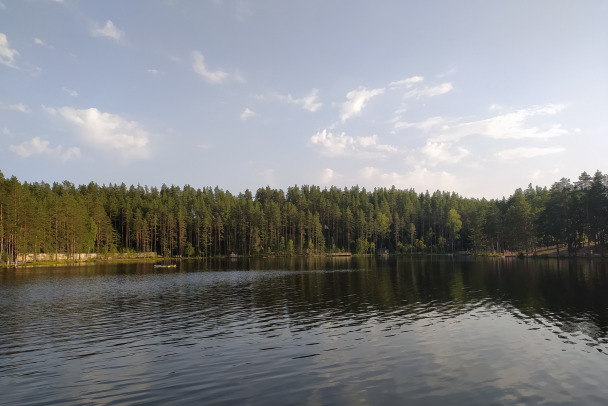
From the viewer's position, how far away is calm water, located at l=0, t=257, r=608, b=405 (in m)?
15.8

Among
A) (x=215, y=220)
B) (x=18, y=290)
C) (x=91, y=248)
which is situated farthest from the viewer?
(x=215, y=220)

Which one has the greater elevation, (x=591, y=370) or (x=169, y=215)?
(x=169, y=215)

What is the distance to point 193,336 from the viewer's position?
1023 inches

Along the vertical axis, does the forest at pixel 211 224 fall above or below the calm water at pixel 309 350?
above

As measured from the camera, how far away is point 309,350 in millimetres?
22109

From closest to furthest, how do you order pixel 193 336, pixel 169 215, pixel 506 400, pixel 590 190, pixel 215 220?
pixel 506 400 → pixel 193 336 → pixel 590 190 → pixel 169 215 → pixel 215 220

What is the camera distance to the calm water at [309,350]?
1577 centimetres

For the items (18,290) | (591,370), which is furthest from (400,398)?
(18,290)

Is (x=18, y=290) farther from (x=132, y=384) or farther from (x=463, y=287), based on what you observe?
(x=463, y=287)

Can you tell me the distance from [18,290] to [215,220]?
136447 millimetres

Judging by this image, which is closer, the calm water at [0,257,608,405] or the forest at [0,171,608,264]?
the calm water at [0,257,608,405]

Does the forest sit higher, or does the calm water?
the forest

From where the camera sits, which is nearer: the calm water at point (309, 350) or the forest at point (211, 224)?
the calm water at point (309, 350)

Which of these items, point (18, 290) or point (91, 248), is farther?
point (91, 248)
